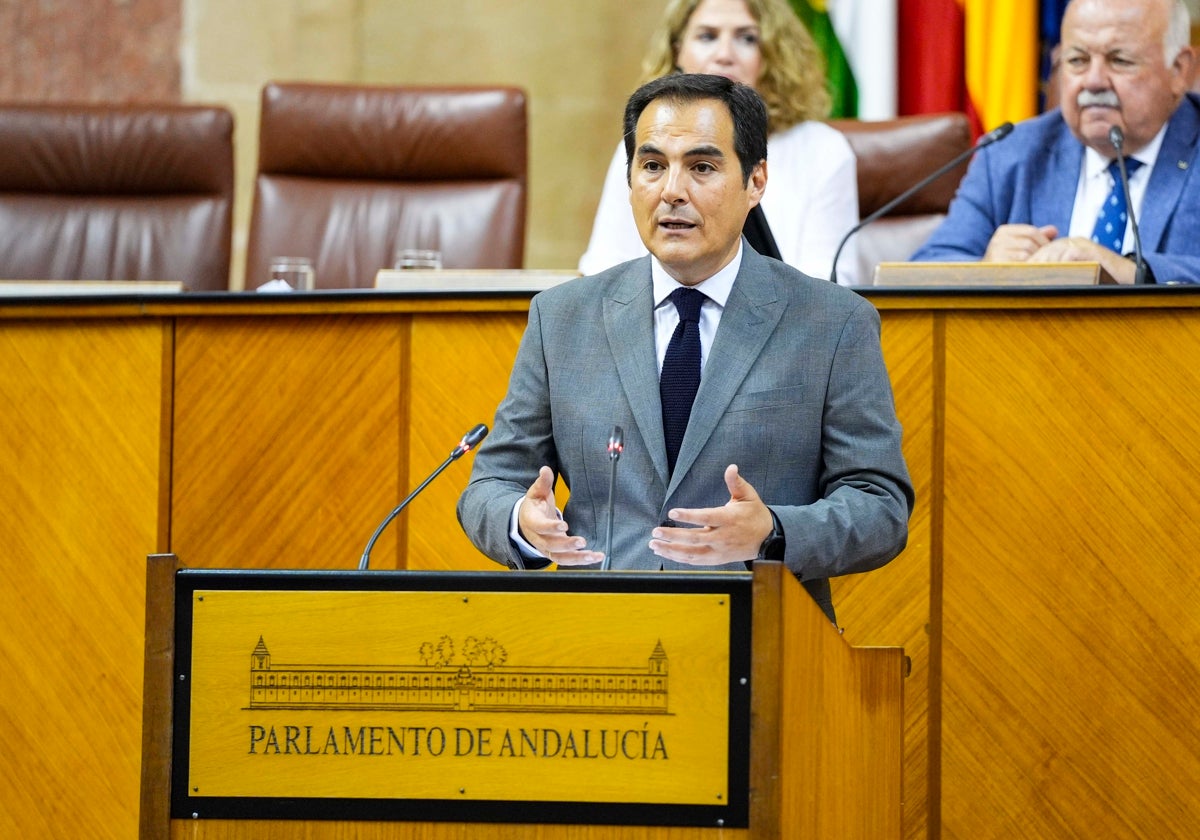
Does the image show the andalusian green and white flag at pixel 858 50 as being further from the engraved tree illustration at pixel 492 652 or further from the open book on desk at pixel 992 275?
the engraved tree illustration at pixel 492 652

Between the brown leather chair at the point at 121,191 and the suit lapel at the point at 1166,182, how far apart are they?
2.14 m

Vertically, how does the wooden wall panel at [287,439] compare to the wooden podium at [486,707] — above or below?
above

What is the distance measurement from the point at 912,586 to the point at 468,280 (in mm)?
938

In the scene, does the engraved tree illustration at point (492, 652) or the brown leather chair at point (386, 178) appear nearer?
the engraved tree illustration at point (492, 652)

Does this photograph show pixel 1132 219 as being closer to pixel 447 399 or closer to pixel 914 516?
pixel 914 516

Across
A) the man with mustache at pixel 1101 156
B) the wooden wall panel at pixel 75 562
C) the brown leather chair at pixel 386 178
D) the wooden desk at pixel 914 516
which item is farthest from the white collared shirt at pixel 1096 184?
the wooden wall panel at pixel 75 562

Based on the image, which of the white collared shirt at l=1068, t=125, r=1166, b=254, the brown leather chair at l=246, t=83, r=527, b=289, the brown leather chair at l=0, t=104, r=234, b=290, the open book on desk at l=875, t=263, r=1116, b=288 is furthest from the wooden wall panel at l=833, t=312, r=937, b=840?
the brown leather chair at l=0, t=104, r=234, b=290

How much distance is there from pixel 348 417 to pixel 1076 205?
1.63 metres

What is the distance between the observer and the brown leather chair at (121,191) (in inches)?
154

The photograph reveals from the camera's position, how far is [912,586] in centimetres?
252

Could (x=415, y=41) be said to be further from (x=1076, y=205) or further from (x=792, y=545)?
(x=792, y=545)

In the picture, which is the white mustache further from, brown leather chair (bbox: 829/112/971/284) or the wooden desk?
the wooden desk

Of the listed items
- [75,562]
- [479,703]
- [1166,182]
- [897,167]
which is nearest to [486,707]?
[479,703]

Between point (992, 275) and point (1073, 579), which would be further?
point (992, 275)
